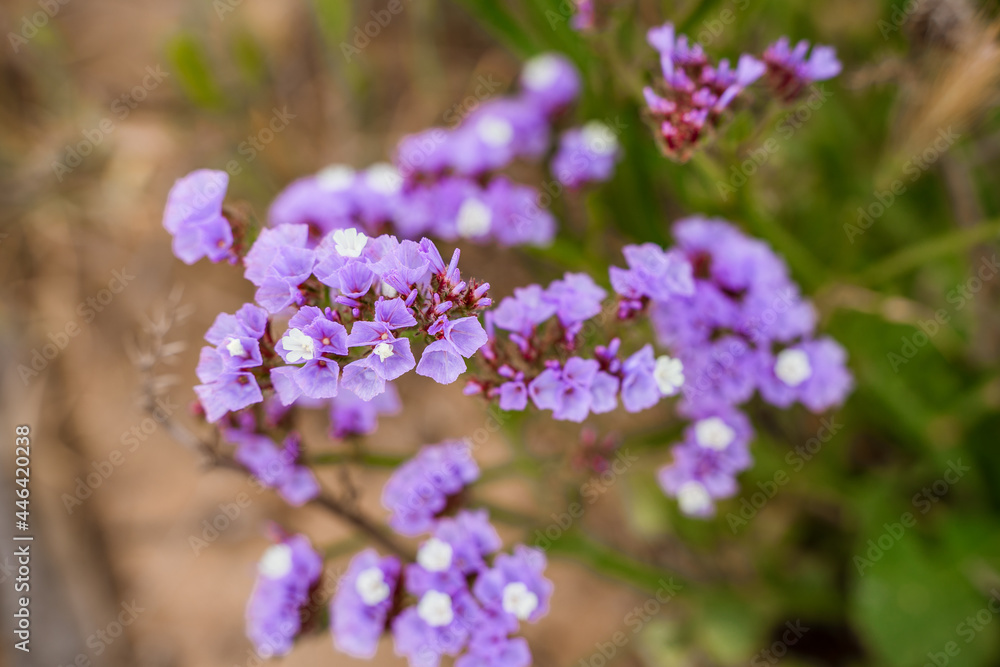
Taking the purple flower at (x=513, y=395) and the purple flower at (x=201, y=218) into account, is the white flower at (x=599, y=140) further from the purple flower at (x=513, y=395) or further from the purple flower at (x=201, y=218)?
the purple flower at (x=201, y=218)

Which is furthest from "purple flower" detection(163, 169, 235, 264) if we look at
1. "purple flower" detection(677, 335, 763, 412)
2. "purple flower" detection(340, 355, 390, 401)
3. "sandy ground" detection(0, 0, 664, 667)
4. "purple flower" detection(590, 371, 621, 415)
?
"sandy ground" detection(0, 0, 664, 667)

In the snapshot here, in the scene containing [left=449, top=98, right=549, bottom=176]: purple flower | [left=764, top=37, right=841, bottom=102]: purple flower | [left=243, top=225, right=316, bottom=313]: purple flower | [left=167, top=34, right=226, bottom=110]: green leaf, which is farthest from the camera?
[left=167, top=34, right=226, bottom=110]: green leaf

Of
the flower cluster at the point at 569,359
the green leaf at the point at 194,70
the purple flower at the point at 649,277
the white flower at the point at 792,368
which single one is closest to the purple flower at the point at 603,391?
the flower cluster at the point at 569,359

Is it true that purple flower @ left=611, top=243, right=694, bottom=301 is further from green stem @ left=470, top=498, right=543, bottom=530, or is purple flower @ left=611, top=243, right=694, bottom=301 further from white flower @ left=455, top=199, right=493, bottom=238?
green stem @ left=470, top=498, right=543, bottom=530

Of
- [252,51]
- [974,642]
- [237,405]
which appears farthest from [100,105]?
[974,642]

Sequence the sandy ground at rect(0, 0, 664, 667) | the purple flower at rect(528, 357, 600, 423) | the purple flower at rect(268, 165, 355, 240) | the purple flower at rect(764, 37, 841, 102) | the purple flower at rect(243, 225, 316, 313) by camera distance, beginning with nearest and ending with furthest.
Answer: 1. the purple flower at rect(243, 225, 316, 313)
2. the purple flower at rect(528, 357, 600, 423)
3. the purple flower at rect(764, 37, 841, 102)
4. the purple flower at rect(268, 165, 355, 240)
5. the sandy ground at rect(0, 0, 664, 667)

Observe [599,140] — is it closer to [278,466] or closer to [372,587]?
[278,466]
